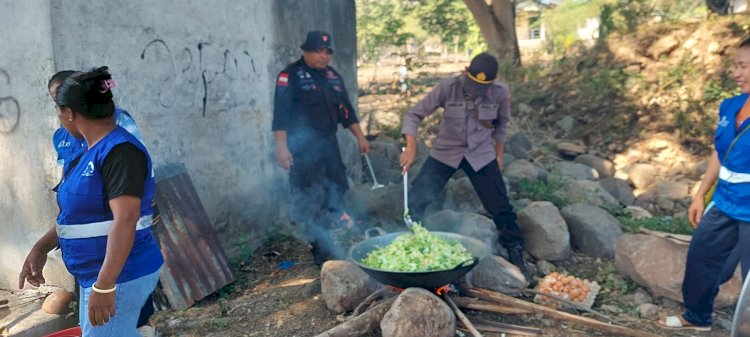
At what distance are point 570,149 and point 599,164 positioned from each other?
3.19 feet

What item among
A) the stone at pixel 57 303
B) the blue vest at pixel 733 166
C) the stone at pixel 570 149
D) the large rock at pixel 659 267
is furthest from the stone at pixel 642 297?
the stone at pixel 570 149

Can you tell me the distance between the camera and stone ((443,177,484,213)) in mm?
6671

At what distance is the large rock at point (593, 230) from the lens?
19.6ft

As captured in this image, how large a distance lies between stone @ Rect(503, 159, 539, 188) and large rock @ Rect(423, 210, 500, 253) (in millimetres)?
2046

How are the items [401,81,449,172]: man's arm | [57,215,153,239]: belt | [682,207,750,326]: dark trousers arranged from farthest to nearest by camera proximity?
[401,81,449,172]: man's arm, [682,207,750,326]: dark trousers, [57,215,153,239]: belt

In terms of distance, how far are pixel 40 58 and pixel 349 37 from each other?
16.0ft

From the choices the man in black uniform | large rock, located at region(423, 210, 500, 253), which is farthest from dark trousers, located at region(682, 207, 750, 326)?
the man in black uniform

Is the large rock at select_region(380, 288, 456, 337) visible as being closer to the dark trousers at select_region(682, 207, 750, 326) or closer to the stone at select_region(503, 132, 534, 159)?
the dark trousers at select_region(682, 207, 750, 326)

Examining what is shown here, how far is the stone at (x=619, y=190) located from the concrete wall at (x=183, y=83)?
199 inches

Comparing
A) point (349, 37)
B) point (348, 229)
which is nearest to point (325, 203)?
point (348, 229)

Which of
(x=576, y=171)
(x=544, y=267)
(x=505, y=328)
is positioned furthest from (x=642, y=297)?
(x=576, y=171)

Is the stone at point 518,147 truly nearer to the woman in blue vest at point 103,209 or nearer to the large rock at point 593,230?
the large rock at point 593,230

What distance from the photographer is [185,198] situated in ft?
17.3

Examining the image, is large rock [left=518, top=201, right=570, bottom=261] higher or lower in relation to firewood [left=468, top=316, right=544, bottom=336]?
higher
